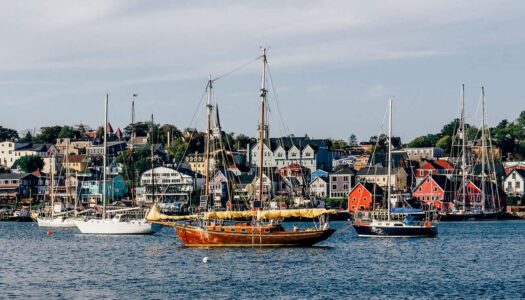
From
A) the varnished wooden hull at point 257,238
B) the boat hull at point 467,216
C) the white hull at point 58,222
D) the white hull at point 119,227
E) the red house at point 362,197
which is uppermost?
the red house at point 362,197

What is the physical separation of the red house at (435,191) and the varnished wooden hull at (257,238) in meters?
106

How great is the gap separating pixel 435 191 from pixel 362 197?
49.3 ft

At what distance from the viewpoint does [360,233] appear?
330 ft

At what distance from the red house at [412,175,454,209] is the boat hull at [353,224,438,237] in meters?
83.7

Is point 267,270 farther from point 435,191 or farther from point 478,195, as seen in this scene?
point 435,191

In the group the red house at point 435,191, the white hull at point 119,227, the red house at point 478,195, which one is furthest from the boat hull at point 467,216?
the white hull at point 119,227

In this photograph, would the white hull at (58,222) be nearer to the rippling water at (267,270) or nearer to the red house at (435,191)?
the rippling water at (267,270)

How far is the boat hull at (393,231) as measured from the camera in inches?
→ 3821

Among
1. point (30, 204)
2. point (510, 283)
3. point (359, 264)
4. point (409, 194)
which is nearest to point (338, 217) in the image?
point (409, 194)

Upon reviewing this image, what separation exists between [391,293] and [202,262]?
18.9 meters

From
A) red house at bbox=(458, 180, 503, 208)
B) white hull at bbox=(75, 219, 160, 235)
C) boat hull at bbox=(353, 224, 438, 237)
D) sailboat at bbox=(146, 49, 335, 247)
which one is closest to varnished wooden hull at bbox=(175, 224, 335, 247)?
sailboat at bbox=(146, 49, 335, 247)

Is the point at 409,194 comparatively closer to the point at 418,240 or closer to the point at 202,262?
the point at 418,240

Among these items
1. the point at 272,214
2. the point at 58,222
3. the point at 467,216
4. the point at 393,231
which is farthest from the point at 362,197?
the point at 272,214

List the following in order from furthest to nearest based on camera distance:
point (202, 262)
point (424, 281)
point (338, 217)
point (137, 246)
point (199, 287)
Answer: point (338, 217) < point (137, 246) < point (202, 262) < point (424, 281) < point (199, 287)
